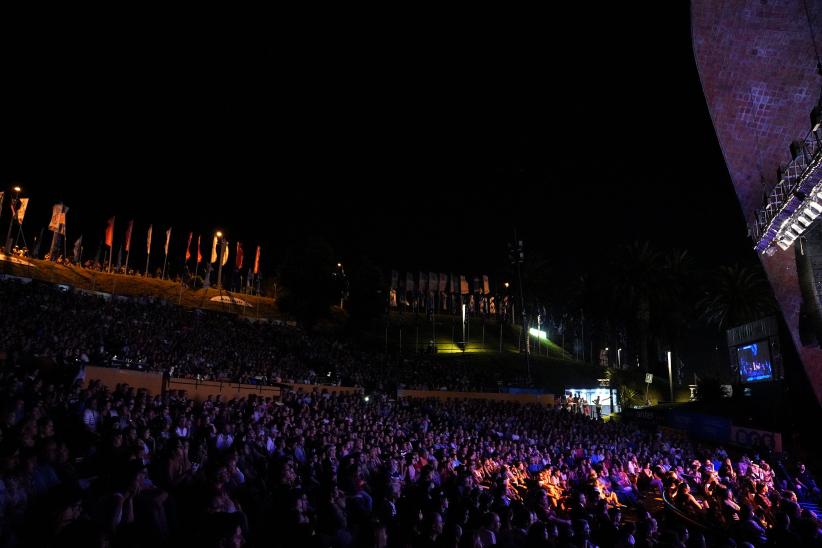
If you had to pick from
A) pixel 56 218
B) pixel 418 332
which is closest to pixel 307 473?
pixel 56 218

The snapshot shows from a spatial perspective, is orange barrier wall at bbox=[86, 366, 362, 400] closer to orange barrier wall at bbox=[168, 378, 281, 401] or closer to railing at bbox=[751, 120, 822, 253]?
orange barrier wall at bbox=[168, 378, 281, 401]

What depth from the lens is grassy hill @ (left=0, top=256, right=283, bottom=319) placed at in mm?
38434

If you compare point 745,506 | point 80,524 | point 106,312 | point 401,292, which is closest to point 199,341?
point 106,312

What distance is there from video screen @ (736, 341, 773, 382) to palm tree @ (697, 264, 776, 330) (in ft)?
77.8

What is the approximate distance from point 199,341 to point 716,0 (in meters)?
26.0

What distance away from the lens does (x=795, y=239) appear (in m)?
14.2

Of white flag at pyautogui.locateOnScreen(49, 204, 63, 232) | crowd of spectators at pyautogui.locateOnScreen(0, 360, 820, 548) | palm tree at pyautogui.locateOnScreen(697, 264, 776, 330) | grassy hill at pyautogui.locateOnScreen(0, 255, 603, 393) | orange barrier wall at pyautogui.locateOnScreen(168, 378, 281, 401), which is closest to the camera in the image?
crowd of spectators at pyautogui.locateOnScreen(0, 360, 820, 548)

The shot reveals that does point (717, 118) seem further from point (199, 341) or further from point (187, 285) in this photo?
point (187, 285)

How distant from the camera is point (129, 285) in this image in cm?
4619

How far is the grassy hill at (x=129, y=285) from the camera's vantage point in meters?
38.4

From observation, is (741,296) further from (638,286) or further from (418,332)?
(418,332)

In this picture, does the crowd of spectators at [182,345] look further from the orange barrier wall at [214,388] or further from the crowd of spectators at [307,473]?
the orange barrier wall at [214,388]

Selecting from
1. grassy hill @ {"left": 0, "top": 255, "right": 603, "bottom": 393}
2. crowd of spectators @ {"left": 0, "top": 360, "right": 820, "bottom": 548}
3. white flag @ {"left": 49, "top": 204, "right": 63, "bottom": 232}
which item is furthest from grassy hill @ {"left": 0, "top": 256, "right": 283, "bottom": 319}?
crowd of spectators @ {"left": 0, "top": 360, "right": 820, "bottom": 548}

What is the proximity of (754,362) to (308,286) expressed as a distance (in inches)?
1417
